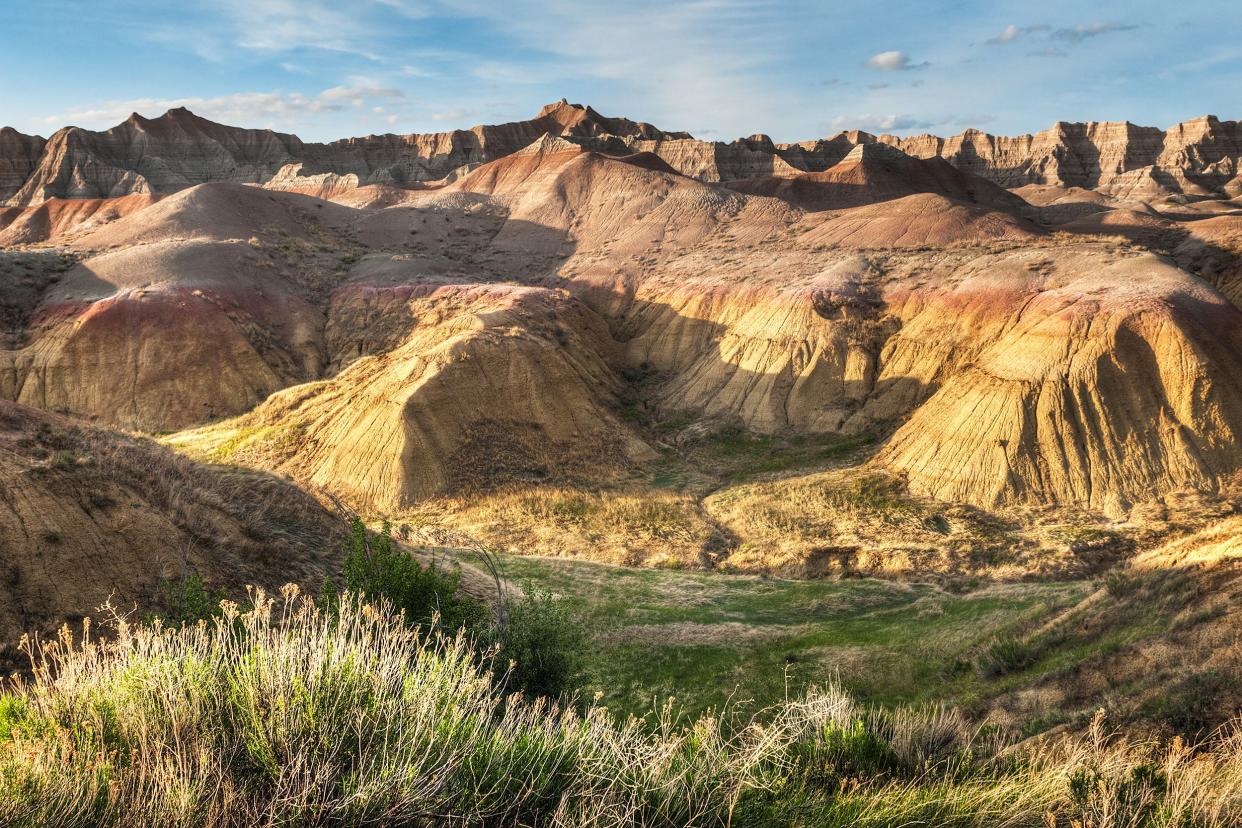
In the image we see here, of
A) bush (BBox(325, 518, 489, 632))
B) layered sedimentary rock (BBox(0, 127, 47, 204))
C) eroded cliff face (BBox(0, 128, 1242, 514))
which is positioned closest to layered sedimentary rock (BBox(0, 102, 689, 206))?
layered sedimentary rock (BBox(0, 127, 47, 204))

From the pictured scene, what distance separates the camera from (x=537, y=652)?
12.6 metres

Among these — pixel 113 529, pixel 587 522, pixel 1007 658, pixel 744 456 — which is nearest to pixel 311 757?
pixel 113 529

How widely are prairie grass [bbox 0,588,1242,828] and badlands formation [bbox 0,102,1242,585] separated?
8212mm

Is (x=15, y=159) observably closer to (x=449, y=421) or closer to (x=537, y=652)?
(x=449, y=421)

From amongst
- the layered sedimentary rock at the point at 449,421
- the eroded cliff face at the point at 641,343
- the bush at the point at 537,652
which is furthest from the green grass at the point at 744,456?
the bush at the point at 537,652

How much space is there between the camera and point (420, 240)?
6806 cm

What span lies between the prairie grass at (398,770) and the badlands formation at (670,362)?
323 inches

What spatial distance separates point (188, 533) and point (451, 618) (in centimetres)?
564

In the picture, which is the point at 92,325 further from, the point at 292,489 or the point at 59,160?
the point at 59,160

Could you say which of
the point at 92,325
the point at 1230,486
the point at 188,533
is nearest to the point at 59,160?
the point at 92,325

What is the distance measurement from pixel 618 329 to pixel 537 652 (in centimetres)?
4150

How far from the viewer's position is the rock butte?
32.8 meters

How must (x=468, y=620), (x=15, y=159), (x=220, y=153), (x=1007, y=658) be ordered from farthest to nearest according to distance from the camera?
(x=220, y=153), (x=15, y=159), (x=1007, y=658), (x=468, y=620)

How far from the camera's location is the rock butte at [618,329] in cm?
3281
